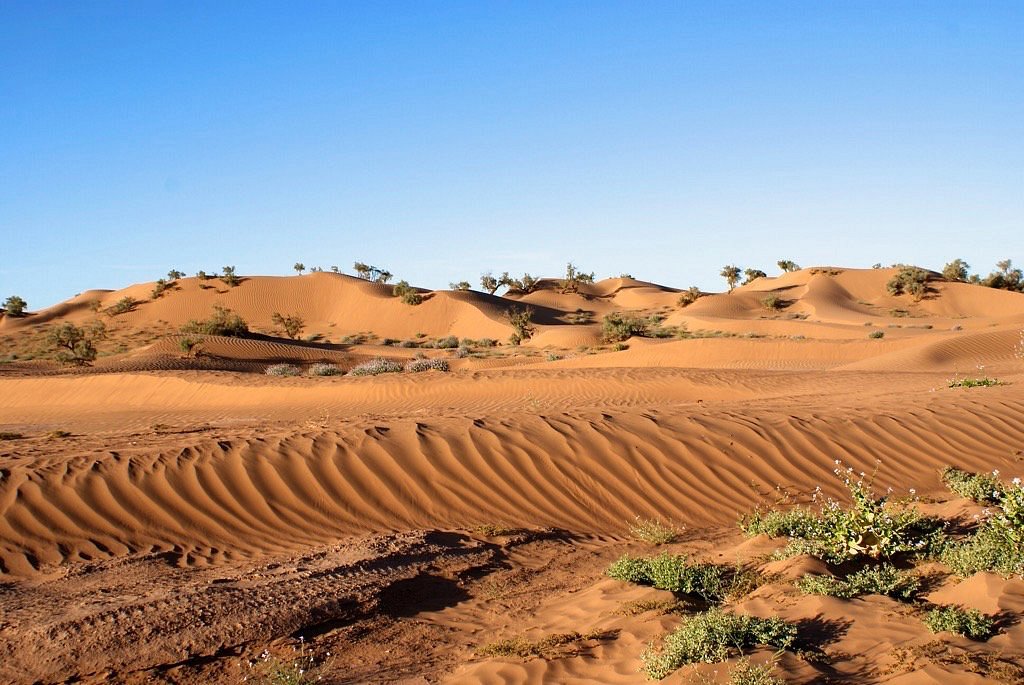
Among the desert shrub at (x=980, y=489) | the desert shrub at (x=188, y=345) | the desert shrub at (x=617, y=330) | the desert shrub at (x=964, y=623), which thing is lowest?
the desert shrub at (x=980, y=489)

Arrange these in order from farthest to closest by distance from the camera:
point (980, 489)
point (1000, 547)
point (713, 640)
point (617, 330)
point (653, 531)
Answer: point (617, 330)
point (653, 531)
point (980, 489)
point (1000, 547)
point (713, 640)

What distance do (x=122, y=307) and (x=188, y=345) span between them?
25.7m

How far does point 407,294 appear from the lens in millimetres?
50719

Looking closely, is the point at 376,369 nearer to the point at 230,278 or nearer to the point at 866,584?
the point at 866,584

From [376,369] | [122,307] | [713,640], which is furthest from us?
[122,307]

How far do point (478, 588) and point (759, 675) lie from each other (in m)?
2.72

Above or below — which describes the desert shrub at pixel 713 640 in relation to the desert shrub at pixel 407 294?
below

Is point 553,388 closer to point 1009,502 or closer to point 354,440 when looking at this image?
point 354,440

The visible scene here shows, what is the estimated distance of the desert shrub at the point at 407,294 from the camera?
50344 millimetres

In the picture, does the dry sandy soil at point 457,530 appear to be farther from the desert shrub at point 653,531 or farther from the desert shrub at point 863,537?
the desert shrub at point 863,537

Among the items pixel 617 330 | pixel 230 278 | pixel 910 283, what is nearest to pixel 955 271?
pixel 910 283

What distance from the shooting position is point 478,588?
5410 millimetres

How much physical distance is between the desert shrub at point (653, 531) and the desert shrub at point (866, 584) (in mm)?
2041

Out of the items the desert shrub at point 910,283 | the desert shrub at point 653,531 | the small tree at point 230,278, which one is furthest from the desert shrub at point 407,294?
the desert shrub at point 653,531
